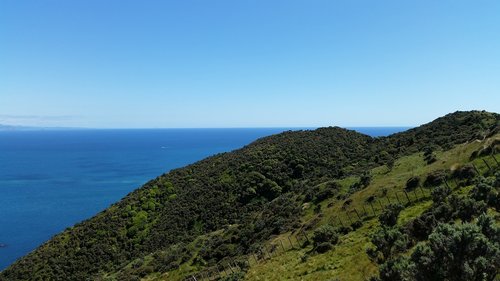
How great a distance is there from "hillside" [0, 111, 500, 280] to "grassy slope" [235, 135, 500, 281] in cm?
18

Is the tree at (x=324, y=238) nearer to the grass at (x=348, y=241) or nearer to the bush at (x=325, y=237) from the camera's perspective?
the bush at (x=325, y=237)

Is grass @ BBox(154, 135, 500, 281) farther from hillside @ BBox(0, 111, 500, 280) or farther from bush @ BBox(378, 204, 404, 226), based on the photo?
bush @ BBox(378, 204, 404, 226)

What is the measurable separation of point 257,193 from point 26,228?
8129 cm

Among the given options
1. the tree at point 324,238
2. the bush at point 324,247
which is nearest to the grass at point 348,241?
the bush at point 324,247

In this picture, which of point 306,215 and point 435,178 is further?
point 306,215

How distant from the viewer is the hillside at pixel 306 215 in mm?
30406

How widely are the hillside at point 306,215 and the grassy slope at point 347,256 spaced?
0.59 feet

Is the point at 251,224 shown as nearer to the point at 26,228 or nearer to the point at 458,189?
the point at 458,189

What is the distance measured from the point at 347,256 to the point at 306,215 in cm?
2550

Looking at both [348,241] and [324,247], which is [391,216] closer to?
[348,241]

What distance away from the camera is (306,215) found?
198 feet

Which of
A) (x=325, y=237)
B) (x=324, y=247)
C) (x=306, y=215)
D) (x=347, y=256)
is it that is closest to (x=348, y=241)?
(x=324, y=247)

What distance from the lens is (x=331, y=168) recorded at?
310ft

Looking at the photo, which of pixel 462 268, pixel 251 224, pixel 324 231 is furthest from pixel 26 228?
pixel 462 268
